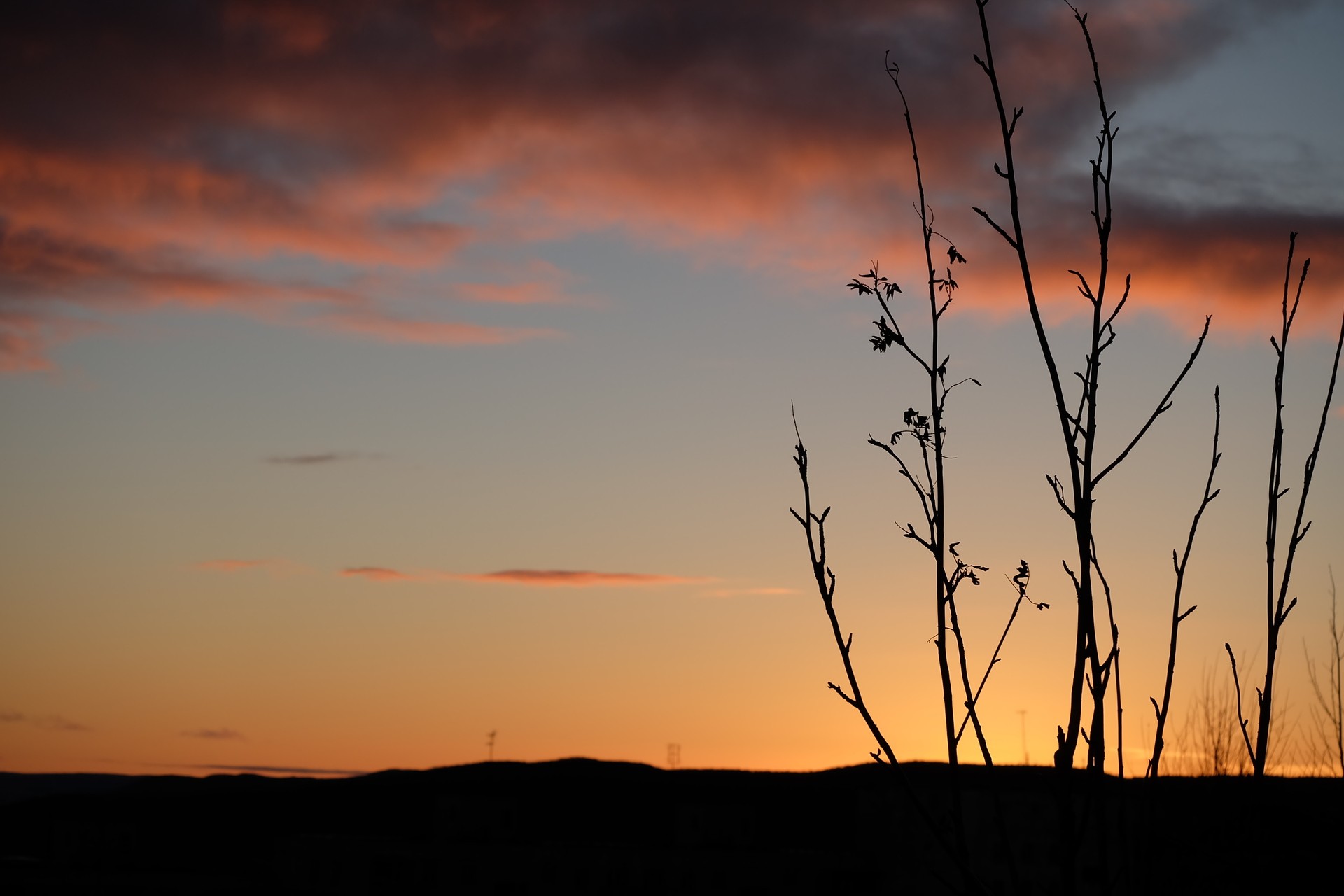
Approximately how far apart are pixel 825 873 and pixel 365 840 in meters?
23.8

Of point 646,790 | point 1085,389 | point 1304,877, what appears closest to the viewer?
point 1085,389

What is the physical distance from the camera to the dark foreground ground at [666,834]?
741 cm

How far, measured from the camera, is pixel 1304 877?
3988 centimetres

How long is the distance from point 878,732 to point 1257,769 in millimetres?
795

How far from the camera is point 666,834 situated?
126 m

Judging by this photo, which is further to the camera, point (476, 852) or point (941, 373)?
point (476, 852)

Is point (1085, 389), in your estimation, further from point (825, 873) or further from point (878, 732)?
point (825, 873)

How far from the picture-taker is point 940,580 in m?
2.96

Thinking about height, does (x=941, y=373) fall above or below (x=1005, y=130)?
below

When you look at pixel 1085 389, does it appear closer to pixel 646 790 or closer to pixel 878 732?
pixel 878 732

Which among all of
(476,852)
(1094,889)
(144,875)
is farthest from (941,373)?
(144,875)

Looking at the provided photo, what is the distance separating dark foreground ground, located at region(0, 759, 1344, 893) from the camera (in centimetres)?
741

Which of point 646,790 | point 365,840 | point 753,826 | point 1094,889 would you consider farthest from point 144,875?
point 646,790

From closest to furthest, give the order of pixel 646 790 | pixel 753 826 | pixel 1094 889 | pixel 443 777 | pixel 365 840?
pixel 1094 889
pixel 365 840
pixel 753 826
pixel 646 790
pixel 443 777
